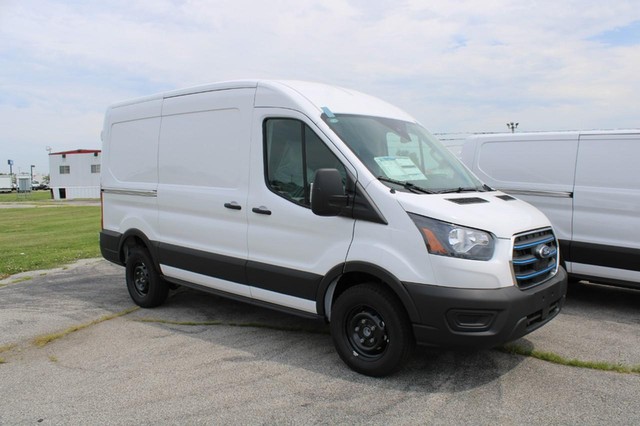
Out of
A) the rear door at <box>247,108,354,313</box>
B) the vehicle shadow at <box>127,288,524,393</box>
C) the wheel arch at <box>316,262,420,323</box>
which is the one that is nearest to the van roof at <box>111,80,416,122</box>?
the rear door at <box>247,108,354,313</box>

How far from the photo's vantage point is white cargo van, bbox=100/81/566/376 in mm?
3893

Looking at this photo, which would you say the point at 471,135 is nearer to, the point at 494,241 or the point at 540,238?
the point at 540,238

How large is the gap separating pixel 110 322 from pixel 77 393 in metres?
1.98

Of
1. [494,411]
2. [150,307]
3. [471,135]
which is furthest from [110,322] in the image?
[471,135]

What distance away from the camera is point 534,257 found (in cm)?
422

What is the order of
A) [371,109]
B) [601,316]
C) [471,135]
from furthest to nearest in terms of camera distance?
[471,135] → [601,316] → [371,109]

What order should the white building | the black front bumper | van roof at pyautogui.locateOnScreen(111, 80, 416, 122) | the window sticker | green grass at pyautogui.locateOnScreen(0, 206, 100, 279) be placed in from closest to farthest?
the black front bumper, the window sticker, van roof at pyautogui.locateOnScreen(111, 80, 416, 122), green grass at pyautogui.locateOnScreen(0, 206, 100, 279), the white building

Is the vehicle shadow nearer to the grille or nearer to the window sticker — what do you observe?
the grille

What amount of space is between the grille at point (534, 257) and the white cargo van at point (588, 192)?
1998 mm

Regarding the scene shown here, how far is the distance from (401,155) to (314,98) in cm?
93

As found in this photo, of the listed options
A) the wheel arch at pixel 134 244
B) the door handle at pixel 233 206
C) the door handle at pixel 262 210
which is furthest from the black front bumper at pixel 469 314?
the wheel arch at pixel 134 244

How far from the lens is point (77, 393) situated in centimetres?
412

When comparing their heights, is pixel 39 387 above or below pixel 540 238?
below

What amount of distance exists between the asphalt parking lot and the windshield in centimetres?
153
